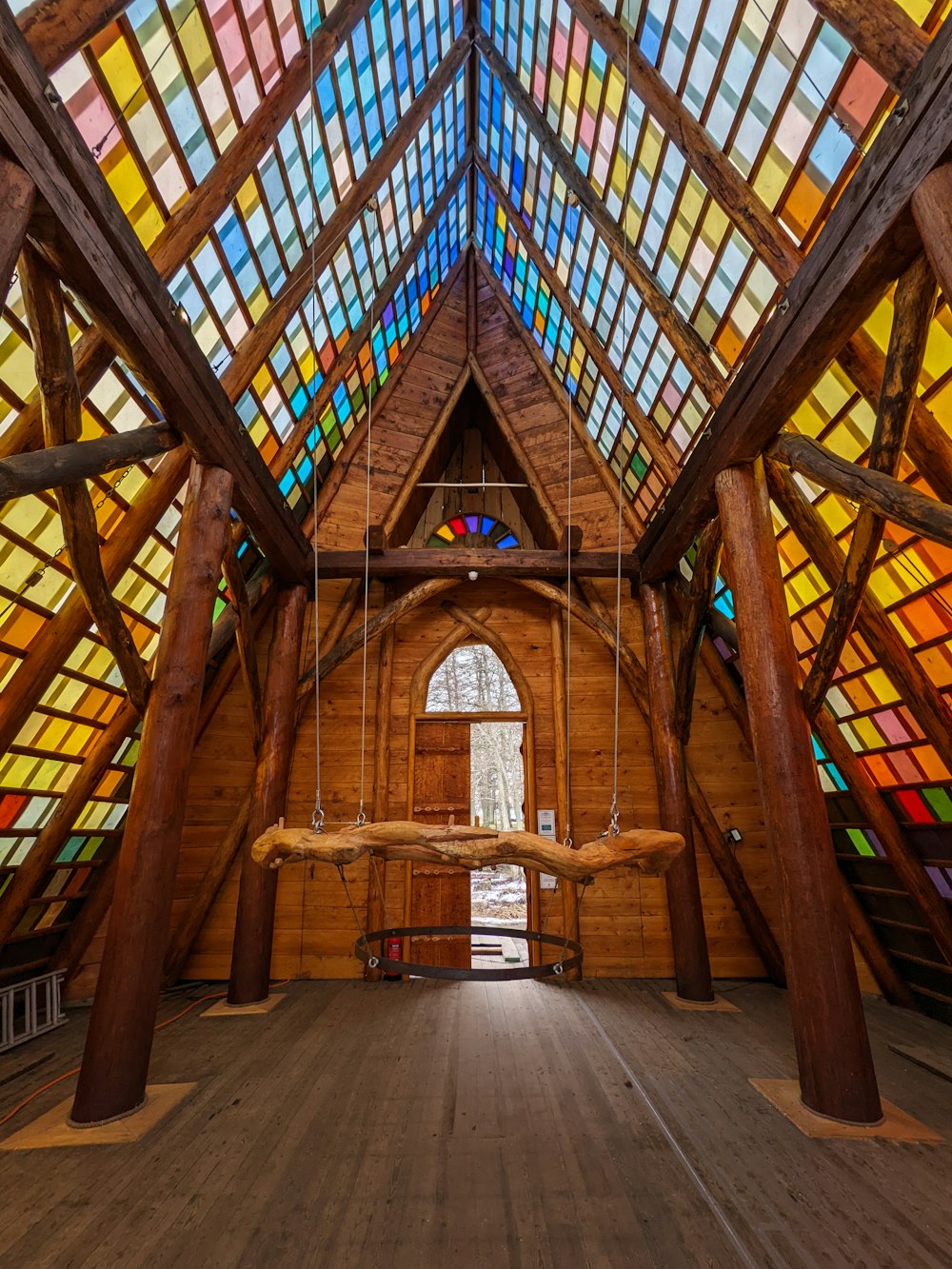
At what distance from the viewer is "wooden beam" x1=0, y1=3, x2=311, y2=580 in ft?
7.84

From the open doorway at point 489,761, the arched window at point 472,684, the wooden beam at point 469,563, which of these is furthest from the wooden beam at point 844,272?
the arched window at point 472,684

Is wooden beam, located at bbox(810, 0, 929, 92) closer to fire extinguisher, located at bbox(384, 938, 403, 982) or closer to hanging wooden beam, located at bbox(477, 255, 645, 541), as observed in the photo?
hanging wooden beam, located at bbox(477, 255, 645, 541)

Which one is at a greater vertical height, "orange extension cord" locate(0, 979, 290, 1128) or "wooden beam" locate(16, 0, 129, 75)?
"wooden beam" locate(16, 0, 129, 75)

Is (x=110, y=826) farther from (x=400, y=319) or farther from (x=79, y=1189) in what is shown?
(x=400, y=319)

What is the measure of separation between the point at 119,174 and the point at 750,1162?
6003mm

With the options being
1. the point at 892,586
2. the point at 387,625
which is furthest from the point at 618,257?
the point at 387,625

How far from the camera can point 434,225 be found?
7.20 m

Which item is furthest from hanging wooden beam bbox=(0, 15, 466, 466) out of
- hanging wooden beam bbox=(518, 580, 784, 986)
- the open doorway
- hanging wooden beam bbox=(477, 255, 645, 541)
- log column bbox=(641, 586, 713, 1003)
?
log column bbox=(641, 586, 713, 1003)

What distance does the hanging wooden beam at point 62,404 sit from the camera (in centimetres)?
286

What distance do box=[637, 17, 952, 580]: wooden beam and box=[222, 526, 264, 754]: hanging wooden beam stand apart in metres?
3.80

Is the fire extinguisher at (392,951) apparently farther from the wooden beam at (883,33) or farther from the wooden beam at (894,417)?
the wooden beam at (883,33)

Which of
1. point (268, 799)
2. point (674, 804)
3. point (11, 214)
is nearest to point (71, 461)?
point (11, 214)

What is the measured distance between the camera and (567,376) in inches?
304

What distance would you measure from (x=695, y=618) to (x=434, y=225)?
5.57m
